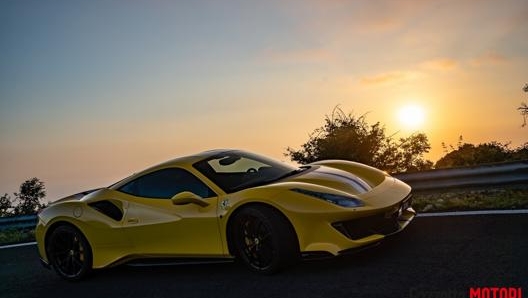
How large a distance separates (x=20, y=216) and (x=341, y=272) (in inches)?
363

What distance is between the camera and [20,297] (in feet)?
19.8

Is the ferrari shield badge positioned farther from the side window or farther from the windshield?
the side window

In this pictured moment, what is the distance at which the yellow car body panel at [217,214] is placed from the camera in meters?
5.11

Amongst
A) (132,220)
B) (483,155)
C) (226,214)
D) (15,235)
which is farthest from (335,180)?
(15,235)

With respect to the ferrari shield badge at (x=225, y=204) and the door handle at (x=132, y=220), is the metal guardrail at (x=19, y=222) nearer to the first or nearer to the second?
the door handle at (x=132, y=220)

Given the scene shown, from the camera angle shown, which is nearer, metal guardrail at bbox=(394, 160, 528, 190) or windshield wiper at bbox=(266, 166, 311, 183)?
windshield wiper at bbox=(266, 166, 311, 183)

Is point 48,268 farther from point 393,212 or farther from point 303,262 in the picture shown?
point 393,212

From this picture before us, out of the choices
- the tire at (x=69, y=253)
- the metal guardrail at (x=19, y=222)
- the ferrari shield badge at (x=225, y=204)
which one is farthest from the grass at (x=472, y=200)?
the metal guardrail at (x=19, y=222)

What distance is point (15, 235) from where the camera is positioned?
11.7 metres

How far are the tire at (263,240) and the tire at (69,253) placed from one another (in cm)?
200

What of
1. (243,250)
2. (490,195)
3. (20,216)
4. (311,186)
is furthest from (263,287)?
(20,216)

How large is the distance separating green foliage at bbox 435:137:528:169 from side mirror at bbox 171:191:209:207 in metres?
6.34

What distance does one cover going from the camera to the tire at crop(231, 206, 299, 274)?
514 cm

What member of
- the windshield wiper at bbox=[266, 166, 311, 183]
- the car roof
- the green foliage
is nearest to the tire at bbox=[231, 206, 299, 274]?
the windshield wiper at bbox=[266, 166, 311, 183]
